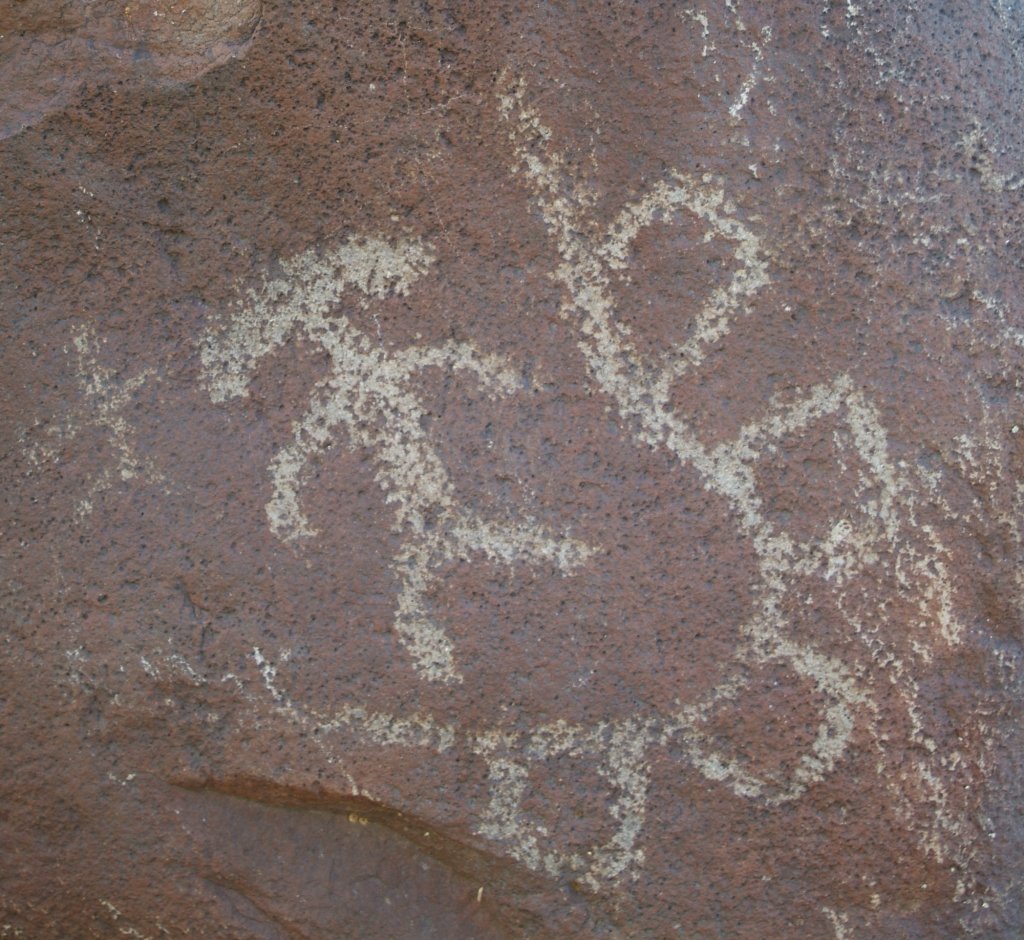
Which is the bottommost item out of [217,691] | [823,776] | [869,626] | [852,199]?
[217,691]

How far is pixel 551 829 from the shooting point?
1.14 metres

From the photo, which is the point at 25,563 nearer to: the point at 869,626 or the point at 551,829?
the point at 551,829

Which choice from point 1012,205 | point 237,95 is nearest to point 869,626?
point 1012,205

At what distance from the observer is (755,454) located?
3.65 ft

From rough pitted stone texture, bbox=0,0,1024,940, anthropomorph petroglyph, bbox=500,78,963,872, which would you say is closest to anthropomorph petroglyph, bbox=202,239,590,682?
rough pitted stone texture, bbox=0,0,1024,940

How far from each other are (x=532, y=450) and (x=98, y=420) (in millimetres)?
408

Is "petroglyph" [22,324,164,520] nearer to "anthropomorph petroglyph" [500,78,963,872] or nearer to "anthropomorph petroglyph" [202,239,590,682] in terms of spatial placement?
"anthropomorph petroglyph" [202,239,590,682]

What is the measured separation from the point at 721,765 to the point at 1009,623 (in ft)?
0.97

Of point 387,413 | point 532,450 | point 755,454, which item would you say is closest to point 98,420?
point 387,413

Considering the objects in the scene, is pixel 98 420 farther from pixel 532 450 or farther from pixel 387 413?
pixel 532 450

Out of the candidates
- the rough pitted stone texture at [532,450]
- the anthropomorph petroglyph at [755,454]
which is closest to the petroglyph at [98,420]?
the rough pitted stone texture at [532,450]

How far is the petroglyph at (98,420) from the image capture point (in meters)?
1.16

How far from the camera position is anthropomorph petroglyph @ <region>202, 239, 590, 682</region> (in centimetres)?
113

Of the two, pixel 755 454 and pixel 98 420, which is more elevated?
pixel 755 454
